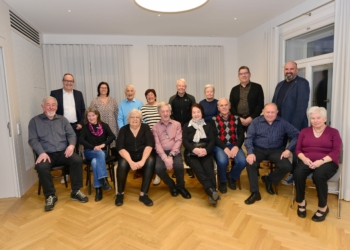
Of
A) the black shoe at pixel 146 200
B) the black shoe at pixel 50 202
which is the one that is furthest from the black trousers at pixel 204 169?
the black shoe at pixel 50 202

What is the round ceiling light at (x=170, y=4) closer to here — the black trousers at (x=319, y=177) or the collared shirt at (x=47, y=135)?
the collared shirt at (x=47, y=135)

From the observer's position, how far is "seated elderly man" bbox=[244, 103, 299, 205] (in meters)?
3.01

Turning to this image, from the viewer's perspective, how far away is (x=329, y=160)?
2.56m

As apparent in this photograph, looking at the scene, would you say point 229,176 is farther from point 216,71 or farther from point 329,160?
point 216,71

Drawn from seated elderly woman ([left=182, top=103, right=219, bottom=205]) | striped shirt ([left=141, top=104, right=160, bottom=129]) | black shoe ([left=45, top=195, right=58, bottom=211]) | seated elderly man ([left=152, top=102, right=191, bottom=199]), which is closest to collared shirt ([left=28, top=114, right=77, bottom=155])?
black shoe ([left=45, top=195, right=58, bottom=211])

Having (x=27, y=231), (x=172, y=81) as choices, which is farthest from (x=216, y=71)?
(x=27, y=231)

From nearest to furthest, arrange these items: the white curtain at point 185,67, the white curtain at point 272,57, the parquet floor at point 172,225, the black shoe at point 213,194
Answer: the parquet floor at point 172,225 → the black shoe at point 213,194 → the white curtain at point 272,57 → the white curtain at point 185,67

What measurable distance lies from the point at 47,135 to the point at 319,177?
3368 mm

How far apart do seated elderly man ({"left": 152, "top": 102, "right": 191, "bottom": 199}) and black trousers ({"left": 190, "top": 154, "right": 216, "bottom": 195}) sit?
0.63 ft

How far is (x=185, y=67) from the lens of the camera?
5.46m

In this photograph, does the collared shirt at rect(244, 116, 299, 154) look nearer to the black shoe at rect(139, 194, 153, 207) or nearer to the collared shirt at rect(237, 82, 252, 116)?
the collared shirt at rect(237, 82, 252, 116)

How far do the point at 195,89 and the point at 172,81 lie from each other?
0.58 meters

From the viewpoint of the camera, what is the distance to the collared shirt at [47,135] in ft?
10.3

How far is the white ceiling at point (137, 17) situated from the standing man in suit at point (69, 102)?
3.35 ft
